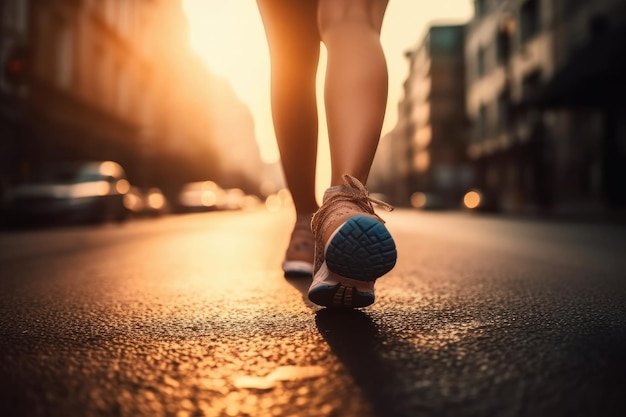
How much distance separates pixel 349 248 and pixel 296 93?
1.09 metres

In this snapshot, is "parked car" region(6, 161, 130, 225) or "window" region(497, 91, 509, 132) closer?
"parked car" region(6, 161, 130, 225)

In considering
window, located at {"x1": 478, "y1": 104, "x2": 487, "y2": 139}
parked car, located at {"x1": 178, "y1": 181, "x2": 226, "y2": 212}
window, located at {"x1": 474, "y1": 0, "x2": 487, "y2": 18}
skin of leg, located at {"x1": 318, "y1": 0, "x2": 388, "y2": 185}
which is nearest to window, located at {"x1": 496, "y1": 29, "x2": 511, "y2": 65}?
window, located at {"x1": 478, "y1": 104, "x2": 487, "y2": 139}

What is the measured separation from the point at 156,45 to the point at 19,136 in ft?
55.3

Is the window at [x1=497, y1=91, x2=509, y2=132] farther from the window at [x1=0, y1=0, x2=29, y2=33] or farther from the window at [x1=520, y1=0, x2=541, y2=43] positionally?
the window at [x1=0, y1=0, x2=29, y2=33]

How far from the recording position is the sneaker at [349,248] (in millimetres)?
1309

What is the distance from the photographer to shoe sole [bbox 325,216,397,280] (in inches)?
51.5

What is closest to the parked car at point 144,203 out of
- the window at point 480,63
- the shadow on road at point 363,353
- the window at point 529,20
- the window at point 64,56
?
the window at point 64,56

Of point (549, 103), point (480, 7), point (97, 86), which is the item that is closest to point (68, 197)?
point (549, 103)

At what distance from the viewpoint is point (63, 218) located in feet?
33.6

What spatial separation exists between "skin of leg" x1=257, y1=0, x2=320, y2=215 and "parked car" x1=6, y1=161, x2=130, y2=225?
29.3 feet

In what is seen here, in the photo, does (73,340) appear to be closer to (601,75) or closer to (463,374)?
(463,374)

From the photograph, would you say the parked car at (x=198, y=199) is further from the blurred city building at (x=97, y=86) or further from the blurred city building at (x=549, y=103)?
the blurred city building at (x=549, y=103)

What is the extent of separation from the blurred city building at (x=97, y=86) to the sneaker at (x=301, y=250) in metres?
7.79

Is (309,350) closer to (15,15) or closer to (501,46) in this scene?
(15,15)
